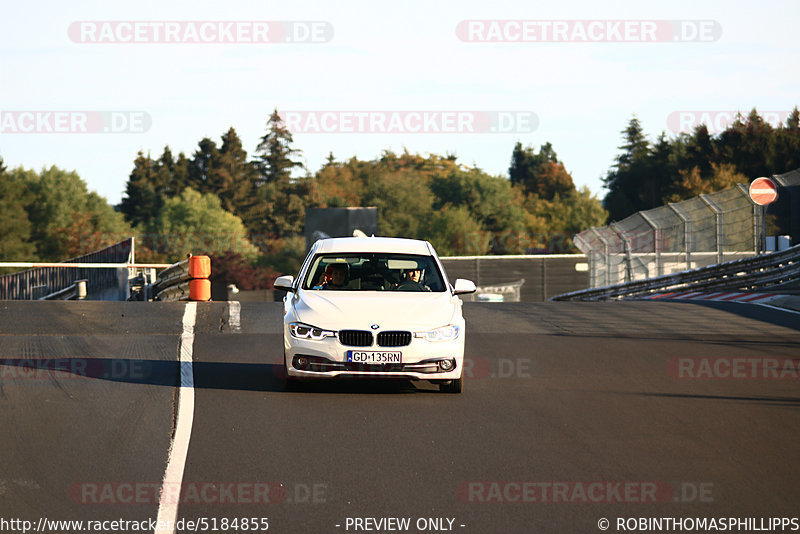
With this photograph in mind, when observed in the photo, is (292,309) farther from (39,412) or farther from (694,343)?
(694,343)

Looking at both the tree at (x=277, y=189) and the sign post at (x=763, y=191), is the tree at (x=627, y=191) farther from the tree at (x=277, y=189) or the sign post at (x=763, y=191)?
the sign post at (x=763, y=191)

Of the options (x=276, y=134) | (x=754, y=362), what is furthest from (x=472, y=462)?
(x=276, y=134)

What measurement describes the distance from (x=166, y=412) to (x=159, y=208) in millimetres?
139766

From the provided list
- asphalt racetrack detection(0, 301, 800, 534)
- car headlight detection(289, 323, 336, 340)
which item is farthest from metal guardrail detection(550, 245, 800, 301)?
car headlight detection(289, 323, 336, 340)

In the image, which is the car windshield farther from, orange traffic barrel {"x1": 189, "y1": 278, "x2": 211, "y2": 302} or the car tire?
orange traffic barrel {"x1": 189, "y1": 278, "x2": 211, "y2": 302}

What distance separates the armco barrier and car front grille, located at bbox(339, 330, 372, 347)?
9426 mm

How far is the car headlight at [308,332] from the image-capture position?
9977 mm

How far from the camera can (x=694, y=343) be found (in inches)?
→ 588

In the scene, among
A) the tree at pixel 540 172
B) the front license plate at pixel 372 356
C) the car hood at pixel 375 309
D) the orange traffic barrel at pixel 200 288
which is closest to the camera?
the front license plate at pixel 372 356

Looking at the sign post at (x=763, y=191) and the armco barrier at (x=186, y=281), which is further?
the sign post at (x=763, y=191)

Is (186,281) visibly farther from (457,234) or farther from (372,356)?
(457,234)

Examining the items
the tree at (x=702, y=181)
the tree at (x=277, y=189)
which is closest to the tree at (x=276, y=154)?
the tree at (x=277, y=189)

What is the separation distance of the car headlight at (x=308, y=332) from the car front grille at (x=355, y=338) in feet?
0.33

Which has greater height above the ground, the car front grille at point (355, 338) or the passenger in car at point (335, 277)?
the passenger in car at point (335, 277)
